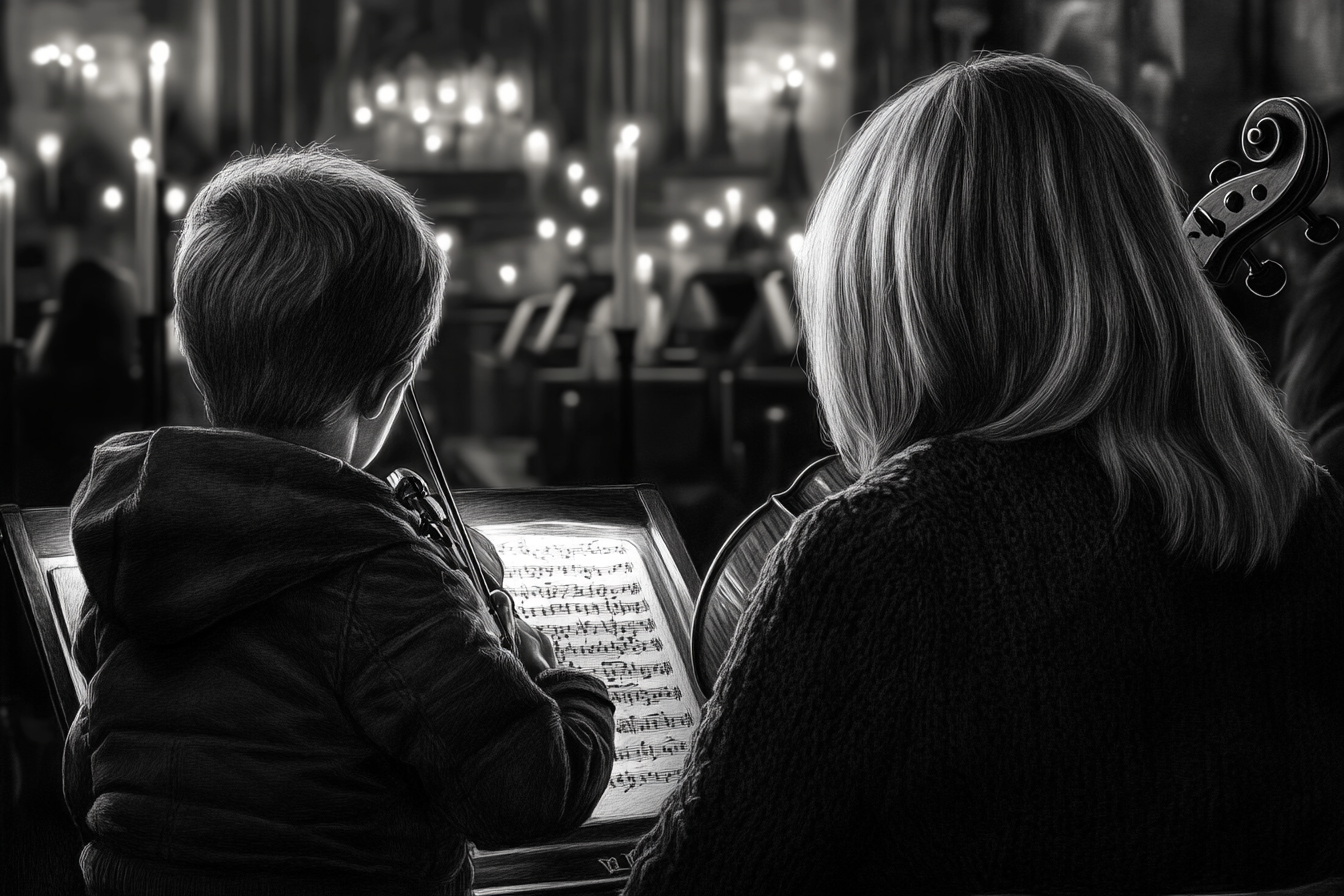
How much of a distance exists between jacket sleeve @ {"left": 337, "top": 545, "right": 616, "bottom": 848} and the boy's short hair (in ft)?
0.51

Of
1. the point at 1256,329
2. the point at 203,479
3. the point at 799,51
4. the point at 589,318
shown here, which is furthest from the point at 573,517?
the point at 1256,329

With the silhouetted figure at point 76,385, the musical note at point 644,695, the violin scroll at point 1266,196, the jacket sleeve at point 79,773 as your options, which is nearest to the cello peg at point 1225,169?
the violin scroll at point 1266,196

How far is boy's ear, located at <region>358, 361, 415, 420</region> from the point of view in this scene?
0.99 metres

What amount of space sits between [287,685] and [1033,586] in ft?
1.59

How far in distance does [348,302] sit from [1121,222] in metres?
0.53

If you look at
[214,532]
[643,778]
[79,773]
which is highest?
[214,532]

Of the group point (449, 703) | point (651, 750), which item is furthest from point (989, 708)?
point (651, 750)

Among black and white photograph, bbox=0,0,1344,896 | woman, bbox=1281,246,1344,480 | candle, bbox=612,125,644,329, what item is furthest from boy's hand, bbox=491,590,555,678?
woman, bbox=1281,246,1344,480

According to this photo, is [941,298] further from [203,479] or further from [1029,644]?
[203,479]

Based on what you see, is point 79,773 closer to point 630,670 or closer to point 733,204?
point 630,670

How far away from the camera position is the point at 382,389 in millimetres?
1001

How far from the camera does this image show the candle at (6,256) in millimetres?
1412

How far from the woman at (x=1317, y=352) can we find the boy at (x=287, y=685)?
48.3 inches

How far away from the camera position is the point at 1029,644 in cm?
73
